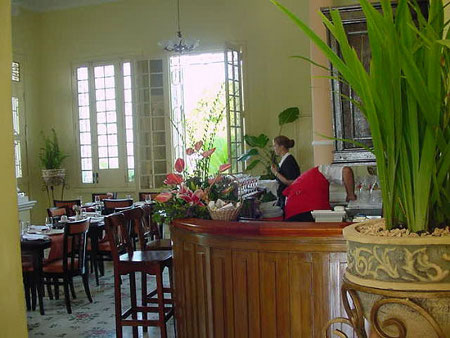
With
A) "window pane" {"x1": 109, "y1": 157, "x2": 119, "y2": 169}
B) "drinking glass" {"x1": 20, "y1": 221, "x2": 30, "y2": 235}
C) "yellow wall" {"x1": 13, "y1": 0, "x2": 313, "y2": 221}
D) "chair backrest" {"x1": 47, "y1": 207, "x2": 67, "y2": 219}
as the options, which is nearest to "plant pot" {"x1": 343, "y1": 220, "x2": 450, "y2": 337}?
"drinking glass" {"x1": 20, "y1": 221, "x2": 30, "y2": 235}

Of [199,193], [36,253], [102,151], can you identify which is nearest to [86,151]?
[102,151]

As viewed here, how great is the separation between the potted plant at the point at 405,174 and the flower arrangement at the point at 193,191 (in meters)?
2.02

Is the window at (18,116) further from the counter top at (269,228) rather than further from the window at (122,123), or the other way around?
the counter top at (269,228)

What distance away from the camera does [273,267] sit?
288cm

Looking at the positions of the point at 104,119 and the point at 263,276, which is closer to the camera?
the point at 263,276

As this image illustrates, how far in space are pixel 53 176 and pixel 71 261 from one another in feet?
16.4

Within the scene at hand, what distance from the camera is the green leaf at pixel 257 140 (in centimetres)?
883

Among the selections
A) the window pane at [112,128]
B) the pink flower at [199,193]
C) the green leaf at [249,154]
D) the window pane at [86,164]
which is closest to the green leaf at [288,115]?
the green leaf at [249,154]

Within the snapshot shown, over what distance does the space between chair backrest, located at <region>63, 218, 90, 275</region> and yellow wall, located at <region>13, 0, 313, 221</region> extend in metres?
4.55

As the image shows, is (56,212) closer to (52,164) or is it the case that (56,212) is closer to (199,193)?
(52,164)

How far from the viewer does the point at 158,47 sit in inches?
379

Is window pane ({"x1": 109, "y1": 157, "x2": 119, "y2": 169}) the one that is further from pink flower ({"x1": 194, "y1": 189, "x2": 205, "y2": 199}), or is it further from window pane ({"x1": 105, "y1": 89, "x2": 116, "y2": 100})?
pink flower ({"x1": 194, "y1": 189, "x2": 205, "y2": 199})

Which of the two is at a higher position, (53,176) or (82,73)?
(82,73)

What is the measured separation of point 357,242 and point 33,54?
33.5ft
